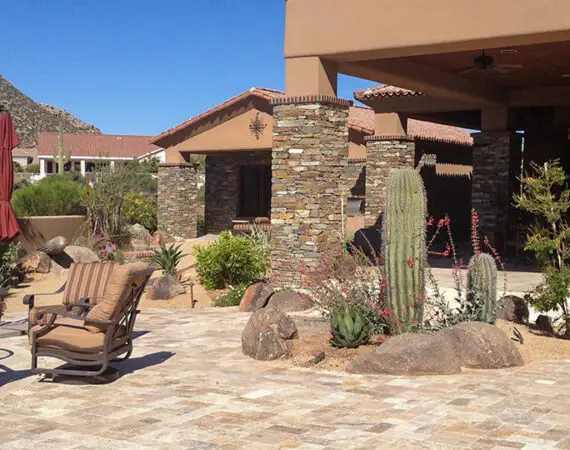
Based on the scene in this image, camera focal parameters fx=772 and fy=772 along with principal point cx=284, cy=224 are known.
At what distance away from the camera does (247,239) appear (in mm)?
15297

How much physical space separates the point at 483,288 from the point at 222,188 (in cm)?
1816

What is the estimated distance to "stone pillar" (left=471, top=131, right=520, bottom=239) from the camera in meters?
18.0

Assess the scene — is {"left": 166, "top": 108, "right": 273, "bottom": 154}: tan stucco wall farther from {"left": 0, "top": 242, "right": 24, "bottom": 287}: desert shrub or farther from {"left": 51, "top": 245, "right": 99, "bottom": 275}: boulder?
{"left": 0, "top": 242, "right": 24, "bottom": 287}: desert shrub

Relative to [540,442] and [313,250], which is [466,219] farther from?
[540,442]

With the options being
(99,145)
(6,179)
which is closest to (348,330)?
(6,179)

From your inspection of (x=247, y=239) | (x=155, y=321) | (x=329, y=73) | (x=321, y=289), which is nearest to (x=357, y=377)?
(x=321, y=289)

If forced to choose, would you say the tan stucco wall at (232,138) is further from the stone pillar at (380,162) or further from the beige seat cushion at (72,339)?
the beige seat cushion at (72,339)

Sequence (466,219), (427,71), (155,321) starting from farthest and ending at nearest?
(466,219)
(427,71)
(155,321)

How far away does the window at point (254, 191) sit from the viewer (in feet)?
85.6

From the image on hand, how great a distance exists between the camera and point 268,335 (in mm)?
8594

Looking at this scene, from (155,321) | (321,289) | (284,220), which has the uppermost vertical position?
(284,220)

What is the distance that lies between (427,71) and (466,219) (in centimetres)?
907

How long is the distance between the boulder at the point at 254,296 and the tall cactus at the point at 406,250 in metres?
3.72

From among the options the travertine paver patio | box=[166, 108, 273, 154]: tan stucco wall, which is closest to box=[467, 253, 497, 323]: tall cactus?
the travertine paver patio
